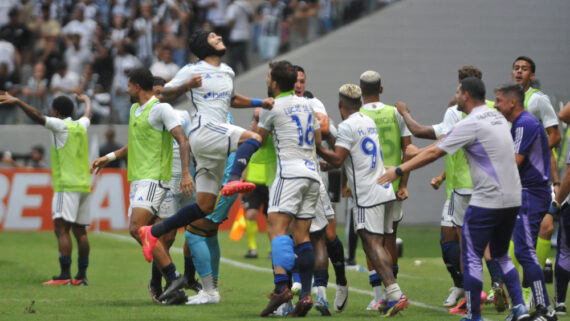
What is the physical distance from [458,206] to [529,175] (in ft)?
3.79

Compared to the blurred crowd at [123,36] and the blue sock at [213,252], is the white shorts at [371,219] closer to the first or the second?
the blue sock at [213,252]

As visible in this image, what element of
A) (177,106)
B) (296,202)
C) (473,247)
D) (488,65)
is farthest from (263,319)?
(488,65)

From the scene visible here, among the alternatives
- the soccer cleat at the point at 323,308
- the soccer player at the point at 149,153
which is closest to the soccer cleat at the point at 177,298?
the soccer player at the point at 149,153

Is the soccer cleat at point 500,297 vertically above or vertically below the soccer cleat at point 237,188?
below

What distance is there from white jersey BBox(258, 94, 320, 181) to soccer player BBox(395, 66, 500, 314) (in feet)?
3.64

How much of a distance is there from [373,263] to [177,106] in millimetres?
14118

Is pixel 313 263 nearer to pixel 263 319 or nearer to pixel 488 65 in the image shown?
pixel 263 319

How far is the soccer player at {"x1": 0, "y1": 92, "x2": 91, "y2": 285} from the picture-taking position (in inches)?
470

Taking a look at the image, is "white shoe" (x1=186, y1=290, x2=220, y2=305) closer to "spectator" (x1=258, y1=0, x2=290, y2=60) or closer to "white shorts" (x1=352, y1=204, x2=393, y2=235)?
"white shorts" (x1=352, y1=204, x2=393, y2=235)

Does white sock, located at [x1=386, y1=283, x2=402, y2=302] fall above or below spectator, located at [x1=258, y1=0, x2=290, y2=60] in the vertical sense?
below

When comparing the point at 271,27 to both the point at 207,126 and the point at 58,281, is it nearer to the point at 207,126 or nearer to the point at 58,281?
the point at 58,281

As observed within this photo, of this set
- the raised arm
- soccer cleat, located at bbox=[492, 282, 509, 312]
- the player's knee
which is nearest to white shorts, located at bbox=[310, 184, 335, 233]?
the player's knee

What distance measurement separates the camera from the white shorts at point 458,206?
9594mm

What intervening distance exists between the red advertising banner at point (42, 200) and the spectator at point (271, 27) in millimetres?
4752
